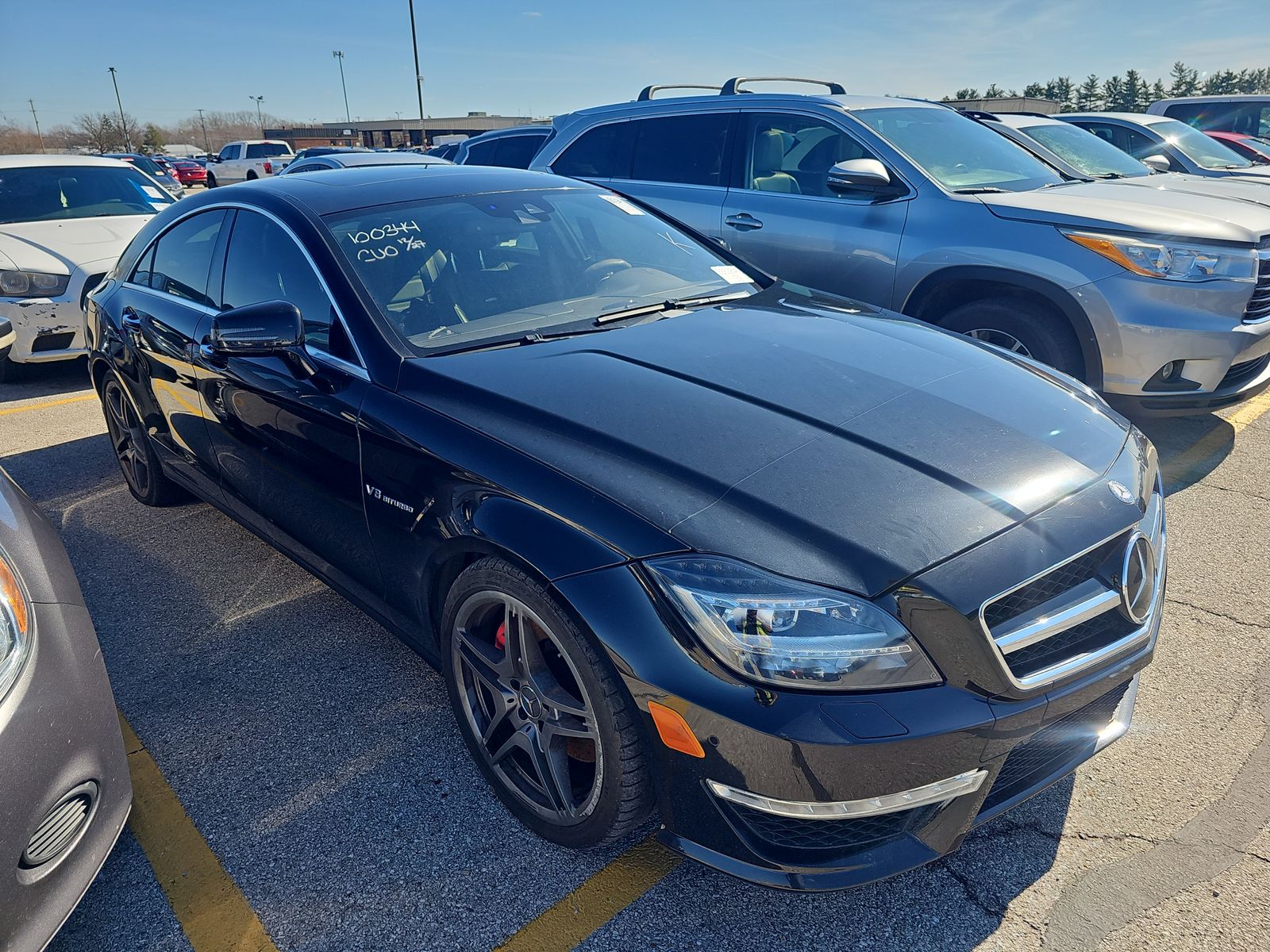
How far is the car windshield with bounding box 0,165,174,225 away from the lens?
7.44 meters

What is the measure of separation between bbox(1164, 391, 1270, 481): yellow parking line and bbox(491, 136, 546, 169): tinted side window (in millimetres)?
6425

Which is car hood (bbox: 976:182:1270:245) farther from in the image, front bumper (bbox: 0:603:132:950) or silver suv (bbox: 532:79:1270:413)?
front bumper (bbox: 0:603:132:950)

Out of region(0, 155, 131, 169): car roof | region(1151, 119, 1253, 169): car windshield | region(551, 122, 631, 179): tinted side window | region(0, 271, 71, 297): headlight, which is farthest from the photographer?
region(1151, 119, 1253, 169): car windshield

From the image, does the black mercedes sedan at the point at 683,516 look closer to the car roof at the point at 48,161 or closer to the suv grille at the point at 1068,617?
the suv grille at the point at 1068,617

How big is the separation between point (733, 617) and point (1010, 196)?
392cm

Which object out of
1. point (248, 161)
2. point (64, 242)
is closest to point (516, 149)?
point (64, 242)

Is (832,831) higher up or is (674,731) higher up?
(674,731)

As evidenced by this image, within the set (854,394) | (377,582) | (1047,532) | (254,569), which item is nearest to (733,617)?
(1047,532)

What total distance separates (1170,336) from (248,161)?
31.5 m

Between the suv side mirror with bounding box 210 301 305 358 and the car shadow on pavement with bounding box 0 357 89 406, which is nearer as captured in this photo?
the suv side mirror with bounding box 210 301 305 358

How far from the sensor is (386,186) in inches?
125

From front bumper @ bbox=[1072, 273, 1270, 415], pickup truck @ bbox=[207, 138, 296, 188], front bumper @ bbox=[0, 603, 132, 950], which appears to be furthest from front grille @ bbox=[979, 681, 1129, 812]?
pickup truck @ bbox=[207, 138, 296, 188]

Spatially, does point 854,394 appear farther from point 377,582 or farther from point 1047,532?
point 377,582

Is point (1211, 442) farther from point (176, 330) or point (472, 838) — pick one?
point (176, 330)
